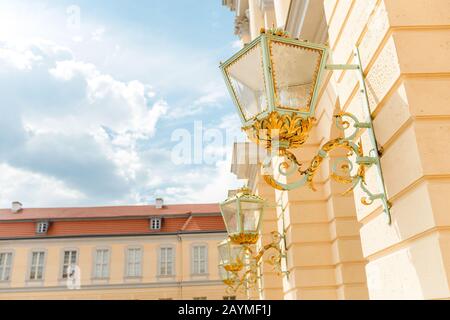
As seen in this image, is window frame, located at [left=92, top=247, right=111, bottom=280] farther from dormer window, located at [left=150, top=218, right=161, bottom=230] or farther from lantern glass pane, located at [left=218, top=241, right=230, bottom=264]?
lantern glass pane, located at [left=218, top=241, right=230, bottom=264]

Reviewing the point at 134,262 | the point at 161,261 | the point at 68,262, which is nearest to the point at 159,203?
the point at 161,261

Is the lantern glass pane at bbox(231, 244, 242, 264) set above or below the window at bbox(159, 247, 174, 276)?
below

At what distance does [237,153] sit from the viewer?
36.9 feet

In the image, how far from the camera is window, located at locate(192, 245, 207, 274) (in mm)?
32125

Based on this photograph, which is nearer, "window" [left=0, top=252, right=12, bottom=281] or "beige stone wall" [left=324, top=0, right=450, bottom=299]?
"beige stone wall" [left=324, top=0, right=450, bottom=299]

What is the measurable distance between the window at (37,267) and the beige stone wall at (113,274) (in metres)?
0.34

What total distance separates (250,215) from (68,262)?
30.2m

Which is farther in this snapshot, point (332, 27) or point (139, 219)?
point (139, 219)

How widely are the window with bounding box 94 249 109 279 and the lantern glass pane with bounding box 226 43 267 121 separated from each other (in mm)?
31768

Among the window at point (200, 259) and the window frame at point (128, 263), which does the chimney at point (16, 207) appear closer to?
the window frame at point (128, 263)

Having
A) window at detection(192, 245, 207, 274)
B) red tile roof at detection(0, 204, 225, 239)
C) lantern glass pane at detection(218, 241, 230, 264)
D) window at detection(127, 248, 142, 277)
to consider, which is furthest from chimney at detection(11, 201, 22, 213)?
lantern glass pane at detection(218, 241, 230, 264)

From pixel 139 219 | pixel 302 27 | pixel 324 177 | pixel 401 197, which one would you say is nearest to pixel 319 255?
pixel 324 177
